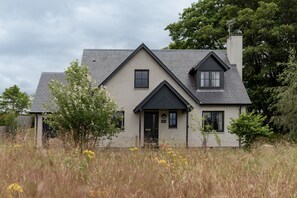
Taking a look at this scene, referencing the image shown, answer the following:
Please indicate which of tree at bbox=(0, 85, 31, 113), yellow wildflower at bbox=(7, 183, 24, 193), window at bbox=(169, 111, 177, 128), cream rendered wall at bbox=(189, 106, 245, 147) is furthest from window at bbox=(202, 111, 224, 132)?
tree at bbox=(0, 85, 31, 113)

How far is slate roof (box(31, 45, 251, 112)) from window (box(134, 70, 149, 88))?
77.3 inches

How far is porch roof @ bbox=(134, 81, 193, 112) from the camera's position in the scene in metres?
22.7

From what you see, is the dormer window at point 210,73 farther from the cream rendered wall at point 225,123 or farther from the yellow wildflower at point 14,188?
the yellow wildflower at point 14,188

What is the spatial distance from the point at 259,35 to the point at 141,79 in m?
13.7

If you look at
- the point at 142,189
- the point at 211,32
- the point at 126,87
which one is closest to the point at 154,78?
Answer: the point at 126,87

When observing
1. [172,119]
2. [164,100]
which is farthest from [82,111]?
[172,119]

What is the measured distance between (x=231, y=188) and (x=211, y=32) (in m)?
32.1

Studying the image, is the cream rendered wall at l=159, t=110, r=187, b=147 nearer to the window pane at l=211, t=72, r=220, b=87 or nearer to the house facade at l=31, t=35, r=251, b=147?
the house facade at l=31, t=35, r=251, b=147

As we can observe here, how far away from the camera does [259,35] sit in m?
32.5

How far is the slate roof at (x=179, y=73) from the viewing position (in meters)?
24.3

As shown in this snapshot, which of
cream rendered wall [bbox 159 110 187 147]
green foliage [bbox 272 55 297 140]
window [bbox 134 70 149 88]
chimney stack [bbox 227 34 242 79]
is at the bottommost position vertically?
cream rendered wall [bbox 159 110 187 147]

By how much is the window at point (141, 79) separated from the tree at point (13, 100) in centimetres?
3604

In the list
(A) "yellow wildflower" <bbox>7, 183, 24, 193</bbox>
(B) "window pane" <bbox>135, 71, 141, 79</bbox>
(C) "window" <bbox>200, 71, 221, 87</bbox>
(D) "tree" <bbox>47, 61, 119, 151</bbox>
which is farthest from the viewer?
(C) "window" <bbox>200, 71, 221, 87</bbox>

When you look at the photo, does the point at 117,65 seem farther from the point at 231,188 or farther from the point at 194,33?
the point at 231,188
